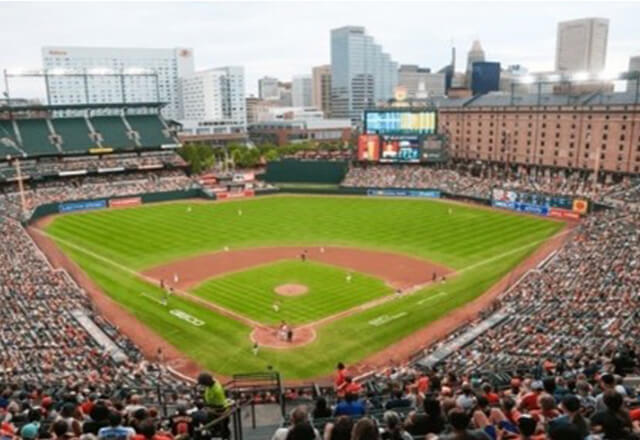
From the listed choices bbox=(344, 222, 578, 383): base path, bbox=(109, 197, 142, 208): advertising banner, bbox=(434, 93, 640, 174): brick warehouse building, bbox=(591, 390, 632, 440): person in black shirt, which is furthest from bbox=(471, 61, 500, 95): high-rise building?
bbox=(591, 390, 632, 440): person in black shirt

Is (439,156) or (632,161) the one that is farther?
(439,156)

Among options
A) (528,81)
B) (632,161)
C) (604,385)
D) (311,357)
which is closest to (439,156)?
(528,81)

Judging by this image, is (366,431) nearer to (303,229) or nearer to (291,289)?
(291,289)

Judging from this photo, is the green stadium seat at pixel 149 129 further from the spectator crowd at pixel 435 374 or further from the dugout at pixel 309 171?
the spectator crowd at pixel 435 374

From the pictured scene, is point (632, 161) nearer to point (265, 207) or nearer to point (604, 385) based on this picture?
point (265, 207)

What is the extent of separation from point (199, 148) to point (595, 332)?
86.2 metres

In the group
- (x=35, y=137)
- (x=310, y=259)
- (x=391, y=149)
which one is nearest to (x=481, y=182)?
(x=391, y=149)

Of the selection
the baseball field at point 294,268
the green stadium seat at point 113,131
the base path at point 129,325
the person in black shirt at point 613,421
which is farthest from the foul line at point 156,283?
Answer: the green stadium seat at point 113,131

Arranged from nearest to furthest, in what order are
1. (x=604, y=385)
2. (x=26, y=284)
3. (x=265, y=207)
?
(x=604, y=385), (x=26, y=284), (x=265, y=207)

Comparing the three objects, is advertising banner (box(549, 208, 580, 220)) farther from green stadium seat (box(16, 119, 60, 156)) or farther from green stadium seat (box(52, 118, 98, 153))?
green stadium seat (box(16, 119, 60, 156))

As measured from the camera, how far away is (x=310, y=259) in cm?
4422

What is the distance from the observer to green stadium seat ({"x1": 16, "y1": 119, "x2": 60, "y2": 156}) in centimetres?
7602

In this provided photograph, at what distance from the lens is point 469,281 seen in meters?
38.4

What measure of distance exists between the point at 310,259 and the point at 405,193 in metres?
33.3
